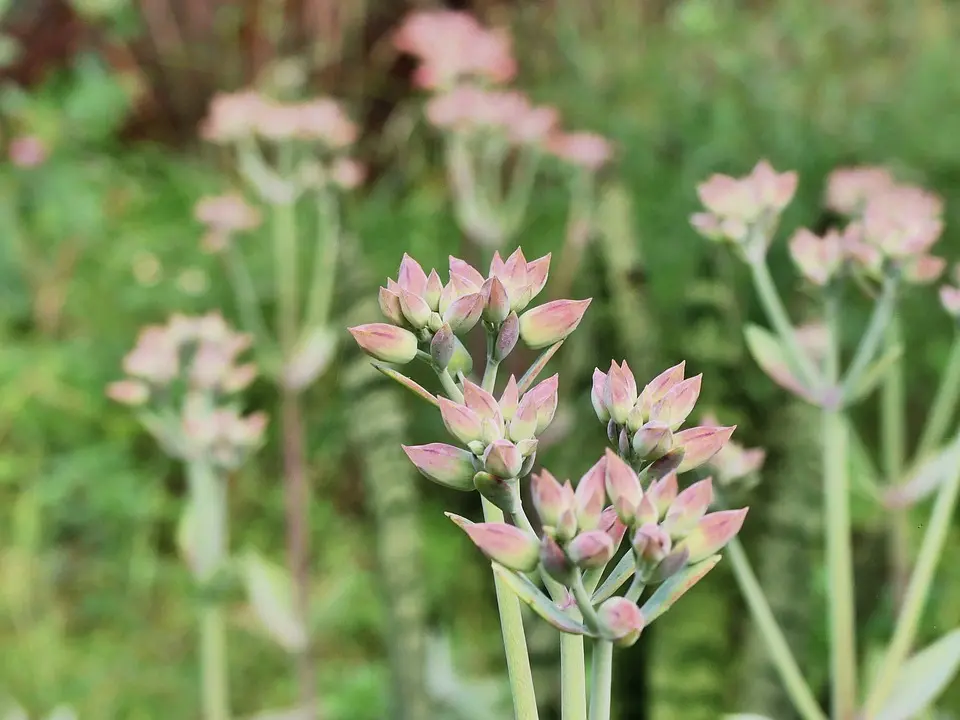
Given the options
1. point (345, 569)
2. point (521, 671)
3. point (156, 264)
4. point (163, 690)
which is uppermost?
point (156, 264)

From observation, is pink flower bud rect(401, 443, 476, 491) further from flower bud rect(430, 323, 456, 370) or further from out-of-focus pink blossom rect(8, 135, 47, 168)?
out-of-focus pink blossom rect(8, 135, 47, 168)

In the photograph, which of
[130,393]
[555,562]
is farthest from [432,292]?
[130,393]

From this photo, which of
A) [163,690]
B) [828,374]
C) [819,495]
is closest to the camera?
[828,374]

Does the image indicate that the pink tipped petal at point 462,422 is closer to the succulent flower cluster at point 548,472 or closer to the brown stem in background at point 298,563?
the succulent flower cluster at point 548,472

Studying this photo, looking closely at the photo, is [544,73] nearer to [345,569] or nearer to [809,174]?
[809,174]

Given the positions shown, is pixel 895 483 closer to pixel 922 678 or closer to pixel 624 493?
pixel 922 678

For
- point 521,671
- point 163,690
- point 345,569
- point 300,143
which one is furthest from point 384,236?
point 521,671

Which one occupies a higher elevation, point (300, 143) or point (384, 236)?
point (384, 236)
